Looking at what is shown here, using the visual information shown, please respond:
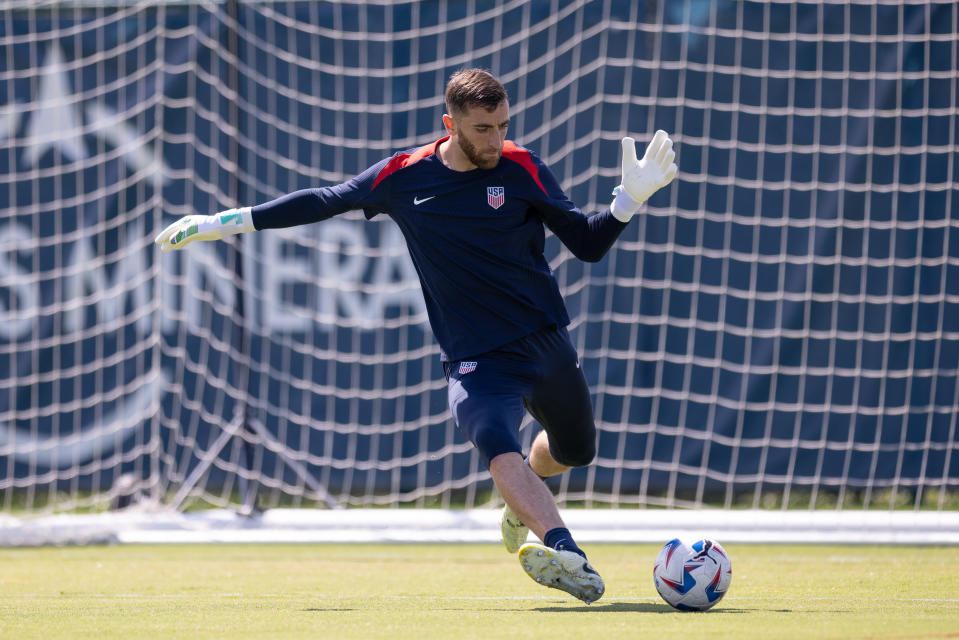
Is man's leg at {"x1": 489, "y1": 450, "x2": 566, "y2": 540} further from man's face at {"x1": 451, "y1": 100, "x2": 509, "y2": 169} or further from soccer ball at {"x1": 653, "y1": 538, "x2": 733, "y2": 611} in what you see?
man's face at {"x1": 451, "y1": 100, "x2": 509, "y2": 169}

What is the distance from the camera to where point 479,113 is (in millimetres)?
4426

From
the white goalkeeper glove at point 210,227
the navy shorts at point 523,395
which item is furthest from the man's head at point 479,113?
the white goalkeeper glove at point 210,227

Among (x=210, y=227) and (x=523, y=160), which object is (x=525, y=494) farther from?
(x=210, y=227)

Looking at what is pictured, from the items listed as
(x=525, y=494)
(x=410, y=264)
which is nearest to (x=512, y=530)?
(x=525, y=494)

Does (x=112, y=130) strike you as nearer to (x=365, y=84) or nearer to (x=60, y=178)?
(x=60, y=178)

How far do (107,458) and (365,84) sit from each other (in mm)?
3113

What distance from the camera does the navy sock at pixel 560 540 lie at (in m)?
3.97

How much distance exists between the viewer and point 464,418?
176 inches

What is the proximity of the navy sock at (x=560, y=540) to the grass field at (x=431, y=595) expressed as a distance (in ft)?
0.70

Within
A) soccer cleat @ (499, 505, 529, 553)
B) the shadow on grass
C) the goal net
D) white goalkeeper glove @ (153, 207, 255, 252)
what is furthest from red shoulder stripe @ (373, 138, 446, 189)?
the goal net

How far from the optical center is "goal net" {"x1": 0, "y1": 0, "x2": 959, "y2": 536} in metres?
8.30

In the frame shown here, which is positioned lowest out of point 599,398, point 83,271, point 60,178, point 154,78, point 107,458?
point 107,458

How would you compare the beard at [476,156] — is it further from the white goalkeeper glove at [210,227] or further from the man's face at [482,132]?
the white goalkeeper glove at [210,227]

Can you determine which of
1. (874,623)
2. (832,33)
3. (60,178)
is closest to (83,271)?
(60,178)
